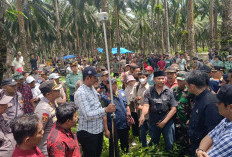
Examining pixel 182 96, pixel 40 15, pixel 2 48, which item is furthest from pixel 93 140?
pixel 40 15

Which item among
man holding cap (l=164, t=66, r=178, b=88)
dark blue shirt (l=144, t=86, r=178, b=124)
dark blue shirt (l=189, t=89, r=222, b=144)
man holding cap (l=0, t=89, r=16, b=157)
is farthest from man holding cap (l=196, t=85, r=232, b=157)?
man holding cap (l=164, t=66, r=178, b=88)

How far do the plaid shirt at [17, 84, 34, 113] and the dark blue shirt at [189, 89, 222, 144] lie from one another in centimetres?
380

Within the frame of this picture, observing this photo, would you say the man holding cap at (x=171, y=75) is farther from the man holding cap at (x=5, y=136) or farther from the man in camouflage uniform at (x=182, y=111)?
the man holding cap at (x=5, y=136)

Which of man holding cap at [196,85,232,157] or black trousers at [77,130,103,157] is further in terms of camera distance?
black trousers at [77,130,103,157]

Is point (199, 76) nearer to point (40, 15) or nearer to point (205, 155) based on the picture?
point (205, 155)

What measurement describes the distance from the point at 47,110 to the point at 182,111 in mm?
2478

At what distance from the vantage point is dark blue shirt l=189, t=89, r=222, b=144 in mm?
2739

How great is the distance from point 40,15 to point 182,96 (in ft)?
84.8

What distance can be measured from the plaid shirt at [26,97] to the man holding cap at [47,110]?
208 centimetres

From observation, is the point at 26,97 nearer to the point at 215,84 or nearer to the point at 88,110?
the point at 88,110

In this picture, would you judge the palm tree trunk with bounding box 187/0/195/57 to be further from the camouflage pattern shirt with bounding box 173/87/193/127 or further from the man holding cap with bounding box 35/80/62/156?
the man holding cap with bounding box 35/80/62/156

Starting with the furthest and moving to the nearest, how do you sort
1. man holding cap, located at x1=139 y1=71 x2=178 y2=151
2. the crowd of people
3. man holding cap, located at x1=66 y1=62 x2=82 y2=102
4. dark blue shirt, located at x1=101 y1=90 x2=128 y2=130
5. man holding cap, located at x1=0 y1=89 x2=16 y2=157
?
man holding cap, located at x1=66 y1=62 x2=82 y2=102 < dark blue shirt, located at x1=101 y1=90 x2=128 y2=130 < man holding cap, located at x1=139 y1=71 x2=178 y2=151 < man holding cap, located at x1=0 y1=89 x2=16 y2=157 < the crowd of people

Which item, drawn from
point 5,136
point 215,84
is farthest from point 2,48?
point 215,84

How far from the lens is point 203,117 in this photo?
288 cm
